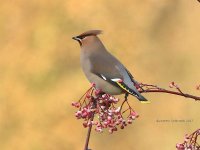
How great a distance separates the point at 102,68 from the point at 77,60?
8.04m

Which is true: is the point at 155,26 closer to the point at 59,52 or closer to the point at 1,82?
the point at 59,52

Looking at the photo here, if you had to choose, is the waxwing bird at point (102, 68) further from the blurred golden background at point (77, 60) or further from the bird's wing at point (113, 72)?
the blurred golden background at point (77, 60)

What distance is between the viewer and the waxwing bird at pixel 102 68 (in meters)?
4.29

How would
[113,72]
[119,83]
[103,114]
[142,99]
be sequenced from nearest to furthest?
[103,114] → [142,99] → [119,83] → [113,72]

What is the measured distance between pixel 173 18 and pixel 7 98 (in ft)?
9.57

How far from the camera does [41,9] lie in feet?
46.3

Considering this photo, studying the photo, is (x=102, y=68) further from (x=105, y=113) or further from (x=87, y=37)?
(x=105, y=113)

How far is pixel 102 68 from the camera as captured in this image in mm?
4531

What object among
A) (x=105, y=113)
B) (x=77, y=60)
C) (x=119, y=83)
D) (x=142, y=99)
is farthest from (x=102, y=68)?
(x=77, y=60)

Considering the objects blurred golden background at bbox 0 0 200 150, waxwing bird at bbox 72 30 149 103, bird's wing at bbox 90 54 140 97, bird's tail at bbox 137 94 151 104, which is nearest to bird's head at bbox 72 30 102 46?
waxwing bird at bbox 72 30 149 103

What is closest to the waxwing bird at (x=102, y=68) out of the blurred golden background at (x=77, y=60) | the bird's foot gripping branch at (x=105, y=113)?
the bird's foot gripping branch at (x=105, y=113)

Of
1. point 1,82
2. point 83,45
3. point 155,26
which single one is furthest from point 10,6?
point 83,45

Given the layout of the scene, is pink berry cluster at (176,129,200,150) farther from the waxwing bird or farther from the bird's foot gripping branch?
the waxwing bird

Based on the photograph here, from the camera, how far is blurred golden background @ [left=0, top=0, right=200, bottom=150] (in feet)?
38.7
